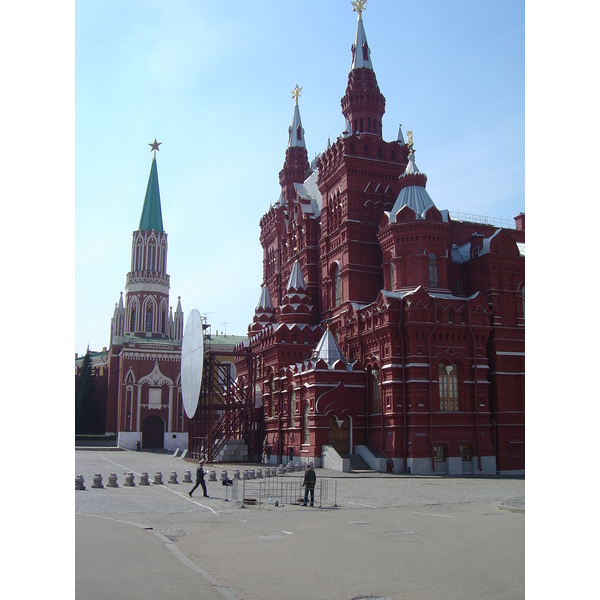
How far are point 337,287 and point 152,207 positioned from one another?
50501 mm

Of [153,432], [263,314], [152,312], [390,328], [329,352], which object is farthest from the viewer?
[152,312]

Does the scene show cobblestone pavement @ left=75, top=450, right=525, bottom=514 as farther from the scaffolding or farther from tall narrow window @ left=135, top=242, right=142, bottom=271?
tall narrow window @ left=135, top=242, right=142, bottom=271

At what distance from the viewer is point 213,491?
26.2 meters

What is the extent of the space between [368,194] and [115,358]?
50080 mm

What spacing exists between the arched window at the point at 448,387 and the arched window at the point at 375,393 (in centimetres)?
376

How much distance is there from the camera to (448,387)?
39.6 metres

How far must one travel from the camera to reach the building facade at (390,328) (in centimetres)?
3888

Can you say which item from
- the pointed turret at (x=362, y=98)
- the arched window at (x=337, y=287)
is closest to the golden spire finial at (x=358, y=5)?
the pointed turret at (x=362, y=98)

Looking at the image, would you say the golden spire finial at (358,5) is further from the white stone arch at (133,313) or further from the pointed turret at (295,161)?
the white stone arch at (133,313)

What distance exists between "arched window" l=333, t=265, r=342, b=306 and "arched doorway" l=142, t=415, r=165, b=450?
133 ft

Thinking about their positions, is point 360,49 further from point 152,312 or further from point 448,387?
point 152,312

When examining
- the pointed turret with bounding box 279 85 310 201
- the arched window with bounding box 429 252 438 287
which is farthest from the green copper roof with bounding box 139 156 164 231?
the arched window with bounding box 429 252 438 287

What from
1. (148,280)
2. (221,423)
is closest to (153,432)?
(148,280)

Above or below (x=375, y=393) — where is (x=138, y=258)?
above
